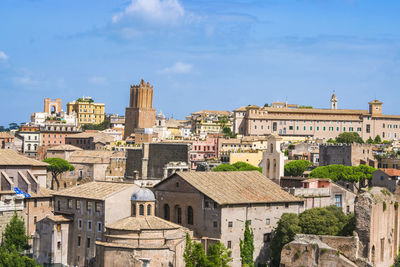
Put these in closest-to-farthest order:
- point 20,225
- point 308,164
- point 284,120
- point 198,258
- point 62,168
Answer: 1. point 198,258
2. point 20,225
3. point 62,168
4. point 308,164
5. point 284,120

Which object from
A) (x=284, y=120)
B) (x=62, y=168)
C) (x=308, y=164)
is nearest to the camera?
(x=62, y=168)

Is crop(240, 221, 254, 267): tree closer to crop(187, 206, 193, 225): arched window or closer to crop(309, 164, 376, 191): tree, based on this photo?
crop(187, 206, 193, 225): arched window

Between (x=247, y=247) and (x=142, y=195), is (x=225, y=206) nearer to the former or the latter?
(x=247, y=247)

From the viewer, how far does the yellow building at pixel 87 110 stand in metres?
163

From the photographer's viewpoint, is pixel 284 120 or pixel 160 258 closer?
pixel 160 258

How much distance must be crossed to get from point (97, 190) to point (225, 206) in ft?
27.6

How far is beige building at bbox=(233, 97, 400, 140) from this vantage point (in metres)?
131

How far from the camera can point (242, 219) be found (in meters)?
41.6

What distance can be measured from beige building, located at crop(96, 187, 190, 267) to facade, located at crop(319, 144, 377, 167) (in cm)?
5363

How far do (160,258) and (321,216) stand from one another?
9581mm

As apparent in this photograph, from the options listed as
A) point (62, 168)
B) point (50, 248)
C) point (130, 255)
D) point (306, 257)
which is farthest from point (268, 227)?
point (62, 168)

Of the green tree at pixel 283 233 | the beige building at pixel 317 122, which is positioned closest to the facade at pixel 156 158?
the green tree at pixel 283 233

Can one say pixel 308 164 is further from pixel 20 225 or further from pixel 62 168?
pixel 20 225

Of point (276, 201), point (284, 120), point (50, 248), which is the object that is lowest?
point (50, 248)
